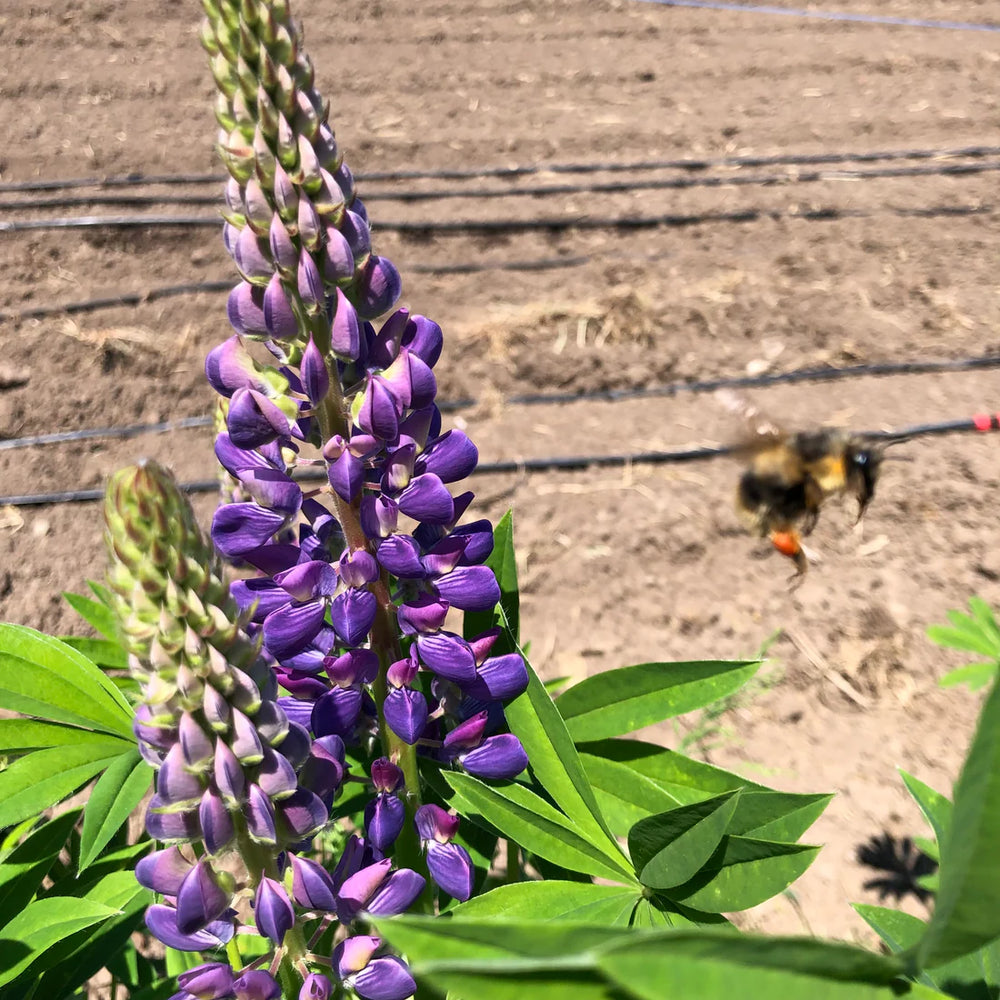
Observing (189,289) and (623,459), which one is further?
(189,289)

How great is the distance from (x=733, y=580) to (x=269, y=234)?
2776 millimetres

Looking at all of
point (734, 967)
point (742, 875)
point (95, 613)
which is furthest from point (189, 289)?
point (734, 967)

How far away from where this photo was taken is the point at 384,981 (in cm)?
94

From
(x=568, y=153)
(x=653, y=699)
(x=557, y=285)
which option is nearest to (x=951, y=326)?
(x=557, y=285)

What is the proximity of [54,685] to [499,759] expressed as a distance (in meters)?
0.54

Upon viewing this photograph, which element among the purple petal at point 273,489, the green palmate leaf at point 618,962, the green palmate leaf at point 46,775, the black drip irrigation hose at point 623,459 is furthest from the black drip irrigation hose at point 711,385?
the green palmate leaf at point 618,962

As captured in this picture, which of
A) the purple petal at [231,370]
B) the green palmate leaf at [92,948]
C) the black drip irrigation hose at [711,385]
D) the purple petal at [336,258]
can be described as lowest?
the black drip irrigation hose at [711,385]

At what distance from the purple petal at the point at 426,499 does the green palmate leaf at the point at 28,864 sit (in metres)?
0.71

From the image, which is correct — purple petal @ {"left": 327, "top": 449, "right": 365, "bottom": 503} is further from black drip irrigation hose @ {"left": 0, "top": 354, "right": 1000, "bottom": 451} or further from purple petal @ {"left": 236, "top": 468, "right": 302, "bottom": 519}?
black drip irrigation hose @ {"left": 0, "top": 354, "right": 1000, "bottom": 451}

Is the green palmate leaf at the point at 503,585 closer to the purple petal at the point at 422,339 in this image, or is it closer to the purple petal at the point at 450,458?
the purple petal at the point at 450,458

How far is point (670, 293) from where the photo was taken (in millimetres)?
4754

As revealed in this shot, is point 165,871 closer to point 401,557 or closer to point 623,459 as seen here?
point 401,557

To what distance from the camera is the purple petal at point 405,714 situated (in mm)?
994

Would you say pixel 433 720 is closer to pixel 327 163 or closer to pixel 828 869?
pixel 327 163
